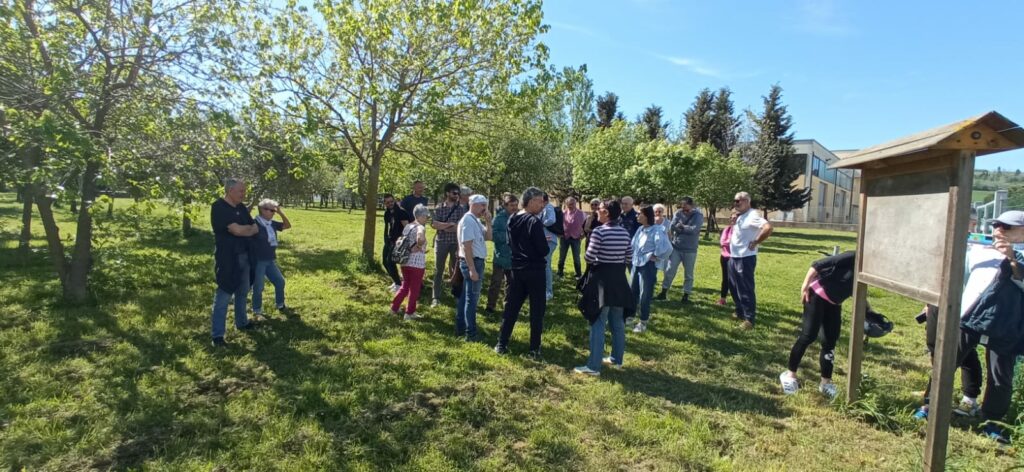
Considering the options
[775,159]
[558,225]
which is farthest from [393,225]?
[775,159]

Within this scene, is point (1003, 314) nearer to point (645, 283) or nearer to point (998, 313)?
point (998, 313)

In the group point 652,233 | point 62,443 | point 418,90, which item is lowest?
point 62,443

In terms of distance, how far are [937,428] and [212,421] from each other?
502cm

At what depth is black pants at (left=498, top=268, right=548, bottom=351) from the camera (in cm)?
536

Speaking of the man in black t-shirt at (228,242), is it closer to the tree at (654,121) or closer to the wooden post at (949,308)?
the wooden post at (949,308)

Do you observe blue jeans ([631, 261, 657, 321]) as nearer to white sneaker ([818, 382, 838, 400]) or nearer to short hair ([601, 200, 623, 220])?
short hair ([601, 200, 623, 220])

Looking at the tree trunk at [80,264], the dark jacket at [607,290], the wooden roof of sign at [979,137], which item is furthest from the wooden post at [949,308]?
the tree trunk at [80,264]

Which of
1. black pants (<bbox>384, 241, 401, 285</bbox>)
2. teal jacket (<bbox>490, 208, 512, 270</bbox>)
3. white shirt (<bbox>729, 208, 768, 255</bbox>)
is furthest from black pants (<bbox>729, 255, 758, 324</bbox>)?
black pants (<bbox>384, 241, 401, 285</bbox>)

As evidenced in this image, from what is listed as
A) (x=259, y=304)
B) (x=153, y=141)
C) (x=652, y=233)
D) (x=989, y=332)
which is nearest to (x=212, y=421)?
(x=259, y=304)

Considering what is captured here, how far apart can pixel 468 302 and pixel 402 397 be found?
1843mm

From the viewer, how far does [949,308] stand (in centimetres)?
299

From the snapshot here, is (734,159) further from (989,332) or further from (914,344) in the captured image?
(989,332)

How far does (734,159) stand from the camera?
101 ft

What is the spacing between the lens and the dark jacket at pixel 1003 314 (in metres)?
3.86
